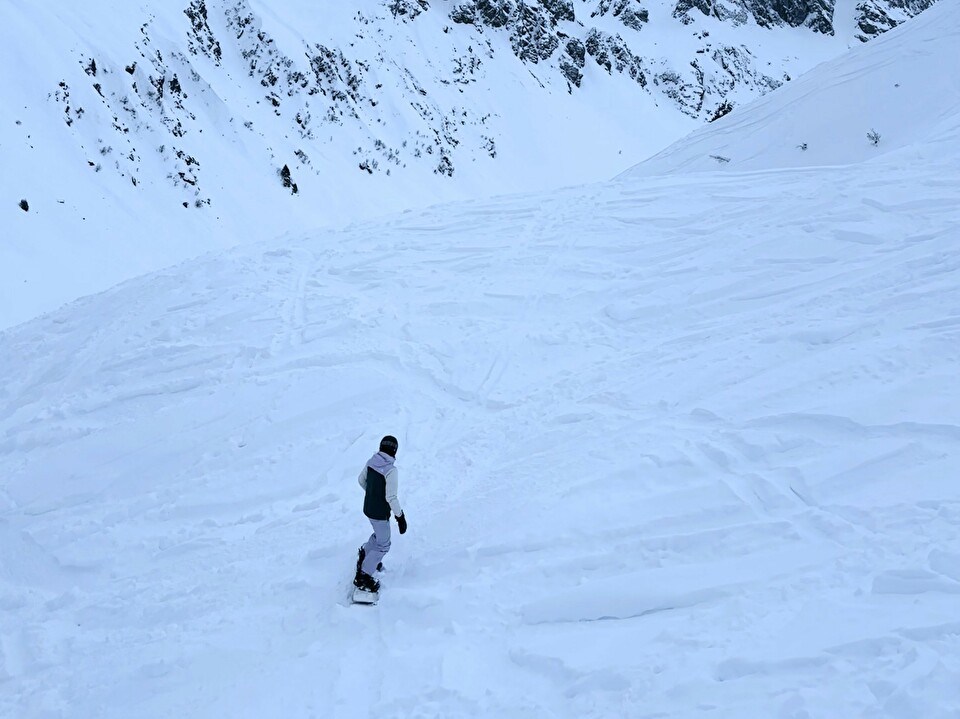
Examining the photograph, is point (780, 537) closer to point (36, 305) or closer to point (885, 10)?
point (36, 305)

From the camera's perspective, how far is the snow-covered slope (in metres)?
13.8

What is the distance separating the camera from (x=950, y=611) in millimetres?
3701

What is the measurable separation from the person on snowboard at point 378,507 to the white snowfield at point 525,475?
213 mm

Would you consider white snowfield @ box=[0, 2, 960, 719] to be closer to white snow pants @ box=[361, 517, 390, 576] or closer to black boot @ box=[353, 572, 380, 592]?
black boot @ box=[353, 572, 380, 592]

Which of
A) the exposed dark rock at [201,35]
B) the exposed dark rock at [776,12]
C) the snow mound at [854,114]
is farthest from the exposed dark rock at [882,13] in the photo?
the exposed dark rock at [201,35]

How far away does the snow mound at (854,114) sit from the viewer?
38.3ft

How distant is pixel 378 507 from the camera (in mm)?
4566

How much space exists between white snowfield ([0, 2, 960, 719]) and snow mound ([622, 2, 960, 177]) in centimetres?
170

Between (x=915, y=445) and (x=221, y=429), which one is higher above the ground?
(x=221, y=429)

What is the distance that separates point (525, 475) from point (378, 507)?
149cm

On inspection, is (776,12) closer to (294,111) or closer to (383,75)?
(383,75)

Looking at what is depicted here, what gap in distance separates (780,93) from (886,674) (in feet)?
48.8

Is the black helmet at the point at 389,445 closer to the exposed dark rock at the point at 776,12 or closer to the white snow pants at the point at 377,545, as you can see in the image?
the white snow pants at the point at 377,545

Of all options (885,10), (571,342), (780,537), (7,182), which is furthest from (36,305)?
(885,10)
